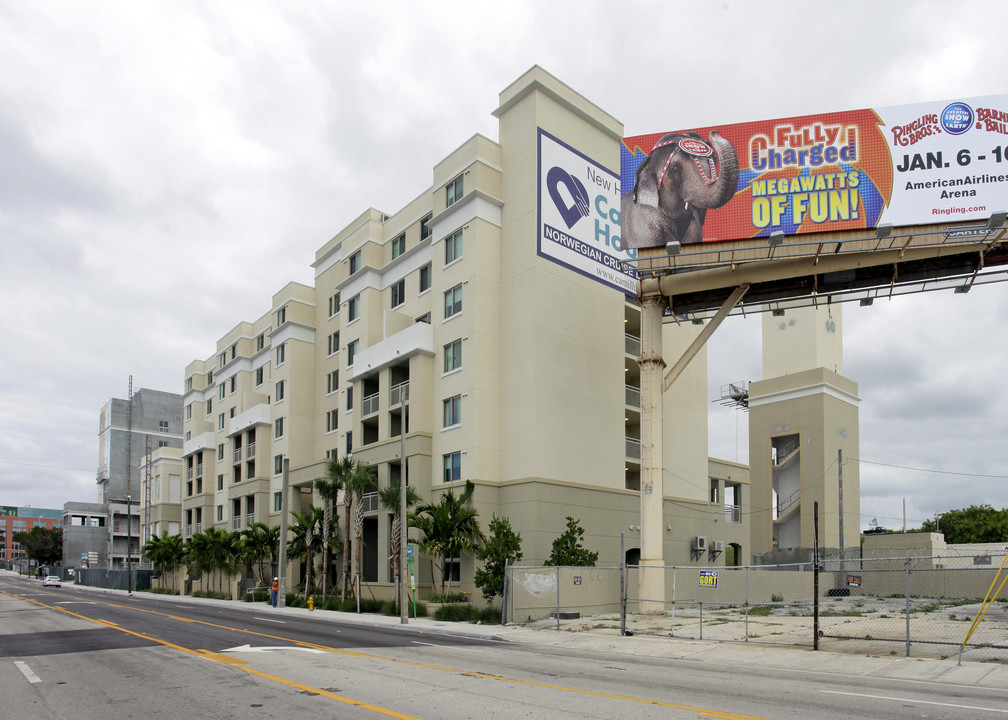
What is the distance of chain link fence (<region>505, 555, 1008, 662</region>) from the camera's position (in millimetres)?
20516

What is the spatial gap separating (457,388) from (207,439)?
43763mm

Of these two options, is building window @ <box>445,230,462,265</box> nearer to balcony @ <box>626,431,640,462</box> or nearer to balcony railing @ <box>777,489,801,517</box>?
balcony @ <box>626,431,640,462</box>

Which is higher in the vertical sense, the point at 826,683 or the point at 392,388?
the point at 392,388

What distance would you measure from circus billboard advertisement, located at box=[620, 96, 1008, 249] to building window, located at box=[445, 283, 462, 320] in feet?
31.5

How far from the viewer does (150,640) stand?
893 inches

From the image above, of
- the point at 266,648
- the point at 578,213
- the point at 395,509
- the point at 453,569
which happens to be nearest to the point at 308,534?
the point at 395,509

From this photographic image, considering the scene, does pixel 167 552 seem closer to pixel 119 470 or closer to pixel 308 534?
pixel 308 534

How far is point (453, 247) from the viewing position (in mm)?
40656

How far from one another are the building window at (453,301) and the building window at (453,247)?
153 centimetres

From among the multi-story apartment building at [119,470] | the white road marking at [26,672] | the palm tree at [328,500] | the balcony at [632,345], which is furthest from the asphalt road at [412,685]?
the multi-story apartment building at [119,470]

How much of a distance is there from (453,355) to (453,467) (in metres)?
5.35

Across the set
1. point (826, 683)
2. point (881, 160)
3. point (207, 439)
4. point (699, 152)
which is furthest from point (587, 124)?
point (207, 439)

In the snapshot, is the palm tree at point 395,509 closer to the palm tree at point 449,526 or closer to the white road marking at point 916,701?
the palm tree at point 449,526

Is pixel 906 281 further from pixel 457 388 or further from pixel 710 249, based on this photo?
pixel 457 388
